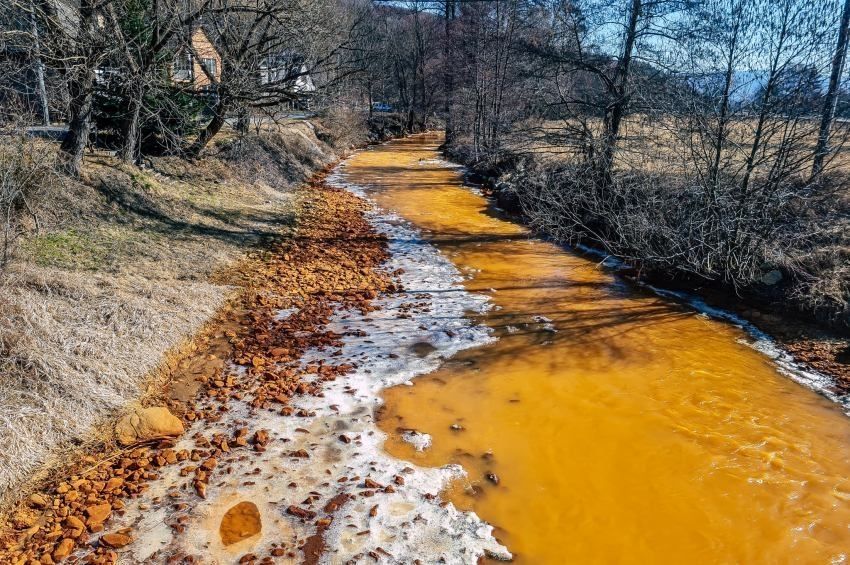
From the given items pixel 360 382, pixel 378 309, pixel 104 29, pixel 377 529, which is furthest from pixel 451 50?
pixel 377 529

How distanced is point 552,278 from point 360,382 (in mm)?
5568

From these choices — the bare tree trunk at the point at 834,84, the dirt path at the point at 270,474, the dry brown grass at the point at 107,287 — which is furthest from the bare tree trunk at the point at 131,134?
the bare tree trunk at the point at 834,84

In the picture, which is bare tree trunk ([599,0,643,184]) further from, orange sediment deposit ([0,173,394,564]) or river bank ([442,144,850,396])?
orange sediment deposit ([0,173,394,564])

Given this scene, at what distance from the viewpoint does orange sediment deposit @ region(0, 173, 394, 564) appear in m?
4.14

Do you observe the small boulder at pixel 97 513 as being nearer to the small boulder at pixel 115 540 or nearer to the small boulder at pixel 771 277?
the small boulder at pixel 115 540

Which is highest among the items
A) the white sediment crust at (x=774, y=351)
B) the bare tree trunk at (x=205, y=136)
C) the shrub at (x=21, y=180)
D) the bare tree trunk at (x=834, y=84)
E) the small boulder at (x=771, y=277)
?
the bare tree trunk at (x=834, y=84)

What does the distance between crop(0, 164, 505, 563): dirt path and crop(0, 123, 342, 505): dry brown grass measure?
48cm

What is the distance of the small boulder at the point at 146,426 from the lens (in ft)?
17.3

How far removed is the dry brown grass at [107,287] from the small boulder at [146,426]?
26 cm

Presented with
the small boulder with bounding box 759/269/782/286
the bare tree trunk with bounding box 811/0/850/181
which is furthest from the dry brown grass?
the bare tree trunk with bounding box 811/0/850/181

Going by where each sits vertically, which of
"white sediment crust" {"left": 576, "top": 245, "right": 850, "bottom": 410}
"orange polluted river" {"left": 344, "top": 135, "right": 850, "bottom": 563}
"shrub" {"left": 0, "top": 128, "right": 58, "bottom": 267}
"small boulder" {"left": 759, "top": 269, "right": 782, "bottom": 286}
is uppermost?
"shrub" {"left": 0, "top": 128, "right": 58, "bottom": 267}

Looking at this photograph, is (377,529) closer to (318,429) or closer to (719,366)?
(318,429)

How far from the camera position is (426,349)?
7633mm

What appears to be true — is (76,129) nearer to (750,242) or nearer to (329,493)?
(329,493)
